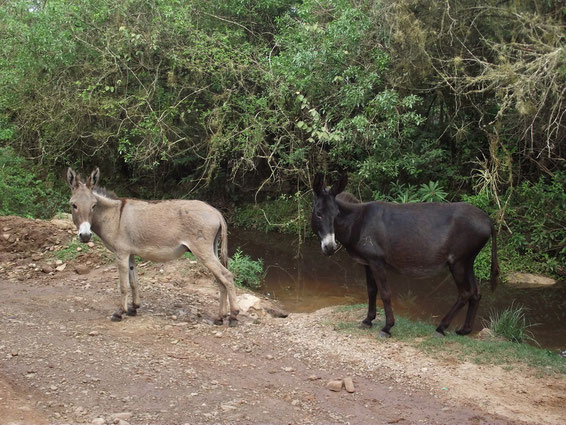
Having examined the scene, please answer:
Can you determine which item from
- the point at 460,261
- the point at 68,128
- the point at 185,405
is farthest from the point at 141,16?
the point at 185,405

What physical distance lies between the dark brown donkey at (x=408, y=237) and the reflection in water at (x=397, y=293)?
5.83 feet

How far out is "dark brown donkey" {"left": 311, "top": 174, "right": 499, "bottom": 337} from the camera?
7.16 meters

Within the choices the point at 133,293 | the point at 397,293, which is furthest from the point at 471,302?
the point at 133,293

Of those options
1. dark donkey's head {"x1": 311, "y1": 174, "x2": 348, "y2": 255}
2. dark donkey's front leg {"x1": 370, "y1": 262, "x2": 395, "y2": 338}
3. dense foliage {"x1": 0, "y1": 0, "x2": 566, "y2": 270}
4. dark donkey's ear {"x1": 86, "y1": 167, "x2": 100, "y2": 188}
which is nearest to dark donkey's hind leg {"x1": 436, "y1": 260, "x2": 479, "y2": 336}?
dark donkey's front leg {"x1": 370, "y1": 262, "x2": 395, "y2": 338}

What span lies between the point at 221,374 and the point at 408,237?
3.03 m

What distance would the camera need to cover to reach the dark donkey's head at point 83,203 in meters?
7.06

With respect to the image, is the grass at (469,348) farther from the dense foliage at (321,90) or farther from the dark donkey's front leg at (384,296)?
the dense foliage at (321,90)

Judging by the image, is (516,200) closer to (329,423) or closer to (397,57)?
(397,57)

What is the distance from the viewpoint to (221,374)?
587cm

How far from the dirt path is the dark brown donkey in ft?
3.38

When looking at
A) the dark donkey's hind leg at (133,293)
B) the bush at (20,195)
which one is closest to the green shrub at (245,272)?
the dark donkey's hind leg at (133,293)

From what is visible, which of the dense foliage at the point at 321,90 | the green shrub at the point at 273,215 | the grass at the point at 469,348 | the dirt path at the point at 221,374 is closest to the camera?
the dirt path at the point at 221,374

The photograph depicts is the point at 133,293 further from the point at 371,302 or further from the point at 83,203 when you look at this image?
the point at 371,302

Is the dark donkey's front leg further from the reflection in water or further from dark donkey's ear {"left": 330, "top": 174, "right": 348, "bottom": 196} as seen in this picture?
the reflection in water
